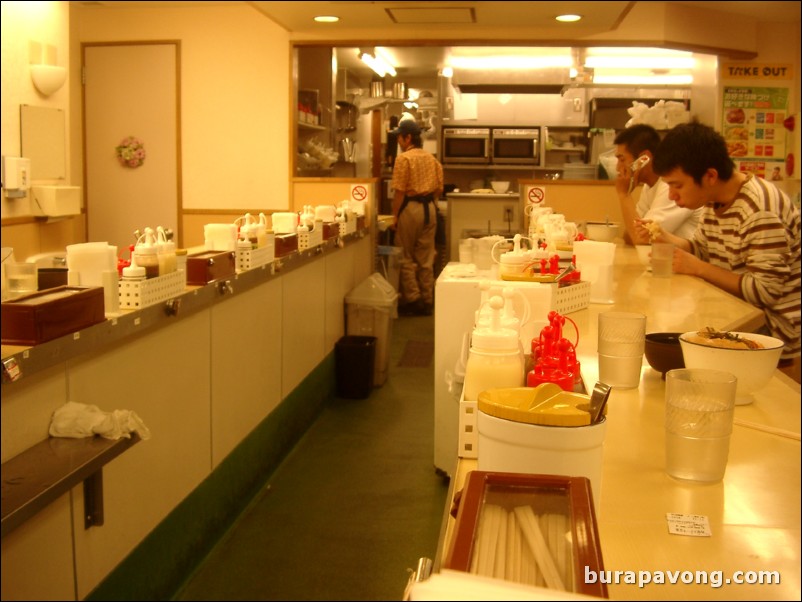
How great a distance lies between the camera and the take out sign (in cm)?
786

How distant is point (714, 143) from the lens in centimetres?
318

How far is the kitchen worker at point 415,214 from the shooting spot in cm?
789

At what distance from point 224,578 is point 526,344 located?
1.53 m

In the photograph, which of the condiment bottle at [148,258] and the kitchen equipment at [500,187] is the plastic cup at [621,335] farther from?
the kitchen equipment at [500,187]

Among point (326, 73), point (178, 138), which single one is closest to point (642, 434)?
point (178, 138)

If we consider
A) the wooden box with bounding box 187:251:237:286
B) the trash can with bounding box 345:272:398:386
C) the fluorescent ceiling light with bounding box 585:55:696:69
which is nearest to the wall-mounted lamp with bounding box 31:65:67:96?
the trash can with bounding box 345:272:398:386

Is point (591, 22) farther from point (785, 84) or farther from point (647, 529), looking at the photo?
point (647, 529)

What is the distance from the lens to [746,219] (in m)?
3.20

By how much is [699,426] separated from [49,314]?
1492 millimetres

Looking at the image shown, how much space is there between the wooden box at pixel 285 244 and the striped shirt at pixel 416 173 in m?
3.52

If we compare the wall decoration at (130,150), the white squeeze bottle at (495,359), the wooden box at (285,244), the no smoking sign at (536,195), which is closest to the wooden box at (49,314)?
the white squeeze bottle at (495,359)

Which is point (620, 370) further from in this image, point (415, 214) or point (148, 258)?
point (415, 214)

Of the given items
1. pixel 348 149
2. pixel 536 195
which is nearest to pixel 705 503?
pixel 536 195

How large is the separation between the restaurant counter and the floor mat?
4.32 meters
